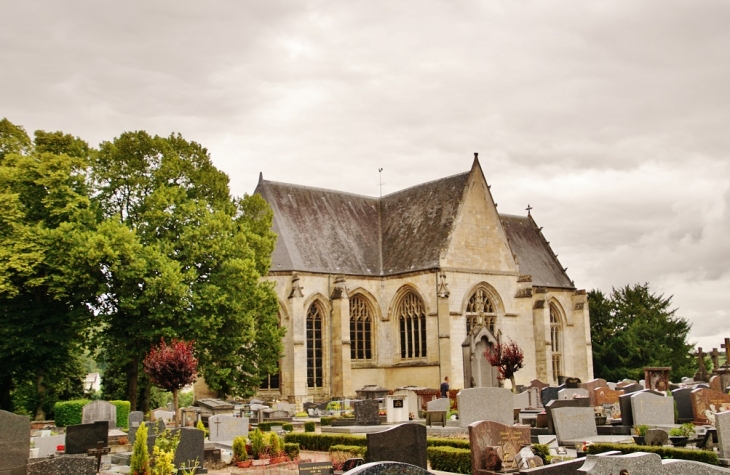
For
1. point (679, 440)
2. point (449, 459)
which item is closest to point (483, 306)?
point (679, 440)

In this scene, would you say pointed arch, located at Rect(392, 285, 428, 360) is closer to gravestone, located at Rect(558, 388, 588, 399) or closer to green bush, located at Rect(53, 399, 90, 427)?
gravestone, located at Rect(558, 388, 588, 399)

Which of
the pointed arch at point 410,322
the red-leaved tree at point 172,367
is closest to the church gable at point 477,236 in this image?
the pointed arch at point 410,322

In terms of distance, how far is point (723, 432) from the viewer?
14062mm

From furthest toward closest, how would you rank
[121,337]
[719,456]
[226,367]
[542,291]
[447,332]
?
[542,291] < [447,332] < [226,367] < [121,337] < [719,456]

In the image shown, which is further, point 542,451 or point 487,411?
point 487,411

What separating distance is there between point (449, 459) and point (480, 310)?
25442 millimetres

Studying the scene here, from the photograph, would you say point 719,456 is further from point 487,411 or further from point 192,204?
point 192,204

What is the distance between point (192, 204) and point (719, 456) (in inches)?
840

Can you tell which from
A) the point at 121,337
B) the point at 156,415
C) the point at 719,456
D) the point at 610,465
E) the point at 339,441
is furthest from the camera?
the point at 121,337

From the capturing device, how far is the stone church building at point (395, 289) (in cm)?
3875

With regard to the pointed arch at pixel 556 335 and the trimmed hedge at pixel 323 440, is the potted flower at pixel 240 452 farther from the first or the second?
the pointed arch at pixel 556 335

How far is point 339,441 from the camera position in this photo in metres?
20.4

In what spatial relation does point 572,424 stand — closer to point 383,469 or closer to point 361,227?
point 383,469

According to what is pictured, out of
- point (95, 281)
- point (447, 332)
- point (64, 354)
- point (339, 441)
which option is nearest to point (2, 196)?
point (95, 281)
